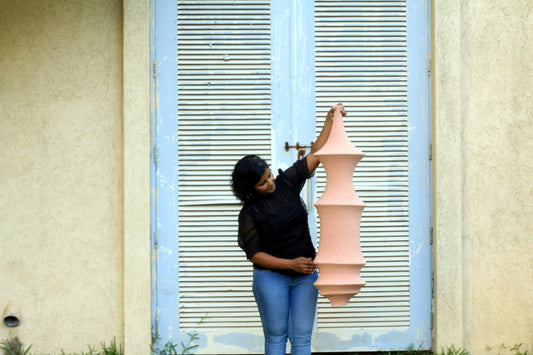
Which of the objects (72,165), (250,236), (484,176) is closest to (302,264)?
(250,236)

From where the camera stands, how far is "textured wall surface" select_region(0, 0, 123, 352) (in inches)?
194

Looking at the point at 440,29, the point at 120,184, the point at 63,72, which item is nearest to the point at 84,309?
the point at 120,184

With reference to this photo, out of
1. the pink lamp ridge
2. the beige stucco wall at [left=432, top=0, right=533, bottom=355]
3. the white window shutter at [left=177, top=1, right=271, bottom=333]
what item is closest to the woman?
the pink lamp ridge

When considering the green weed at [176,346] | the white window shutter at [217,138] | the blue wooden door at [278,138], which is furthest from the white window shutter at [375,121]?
the green weed at [176,346]

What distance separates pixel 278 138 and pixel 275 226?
124cm

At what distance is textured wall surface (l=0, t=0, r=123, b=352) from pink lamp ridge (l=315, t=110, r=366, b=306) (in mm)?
1720

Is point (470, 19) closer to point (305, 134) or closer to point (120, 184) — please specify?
point (305, 134)

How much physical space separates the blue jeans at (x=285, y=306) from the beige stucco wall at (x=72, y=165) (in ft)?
4.09

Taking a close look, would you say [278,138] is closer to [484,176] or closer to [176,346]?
[484,176]

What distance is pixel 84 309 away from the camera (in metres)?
4.93

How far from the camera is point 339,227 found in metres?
3.76

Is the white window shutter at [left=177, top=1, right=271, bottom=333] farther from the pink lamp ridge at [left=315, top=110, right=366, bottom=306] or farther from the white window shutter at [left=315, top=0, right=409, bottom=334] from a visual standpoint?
the pink lamp ridge at [left=315, top=110, right=366, bottom=306]

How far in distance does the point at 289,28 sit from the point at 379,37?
0.61m

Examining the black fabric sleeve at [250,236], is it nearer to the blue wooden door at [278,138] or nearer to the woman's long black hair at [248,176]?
the woman's long black hair at [248,176]
